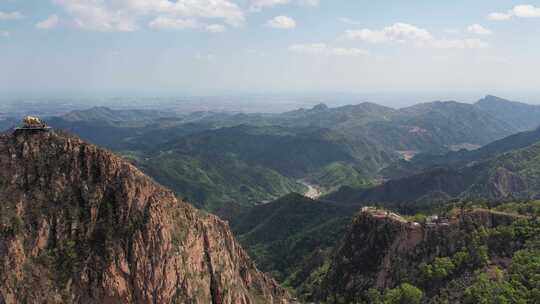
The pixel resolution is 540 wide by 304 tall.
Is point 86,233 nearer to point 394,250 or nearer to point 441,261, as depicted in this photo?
point 394,250

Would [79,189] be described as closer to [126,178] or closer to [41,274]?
[126,178]

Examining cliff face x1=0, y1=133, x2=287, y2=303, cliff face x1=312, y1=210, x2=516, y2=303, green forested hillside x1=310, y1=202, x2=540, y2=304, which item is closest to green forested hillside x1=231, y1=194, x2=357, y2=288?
cliff face x1=312, y1=210, x2=516, y2=303

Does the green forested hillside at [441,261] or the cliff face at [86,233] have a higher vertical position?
the cliff face at [86,233]

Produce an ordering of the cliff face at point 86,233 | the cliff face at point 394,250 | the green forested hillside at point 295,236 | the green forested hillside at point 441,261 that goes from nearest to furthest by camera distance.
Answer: the cliff face at point 86,233, the green forested hillside at point 441,261, the cliff face at point 394,250, the green forested hillside at point 295,236

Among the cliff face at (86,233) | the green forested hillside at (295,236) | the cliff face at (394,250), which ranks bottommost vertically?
the green forested hillside at (295,236)

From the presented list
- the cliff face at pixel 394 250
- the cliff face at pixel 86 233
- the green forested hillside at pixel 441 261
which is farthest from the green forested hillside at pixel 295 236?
the cliff face at pixel 86 233

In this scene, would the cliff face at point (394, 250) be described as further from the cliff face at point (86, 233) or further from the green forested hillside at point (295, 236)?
the cliff face at point (86, 233)

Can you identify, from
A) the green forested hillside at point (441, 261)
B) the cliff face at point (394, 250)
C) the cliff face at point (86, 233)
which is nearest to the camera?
the cliff face at point (86, 233)
